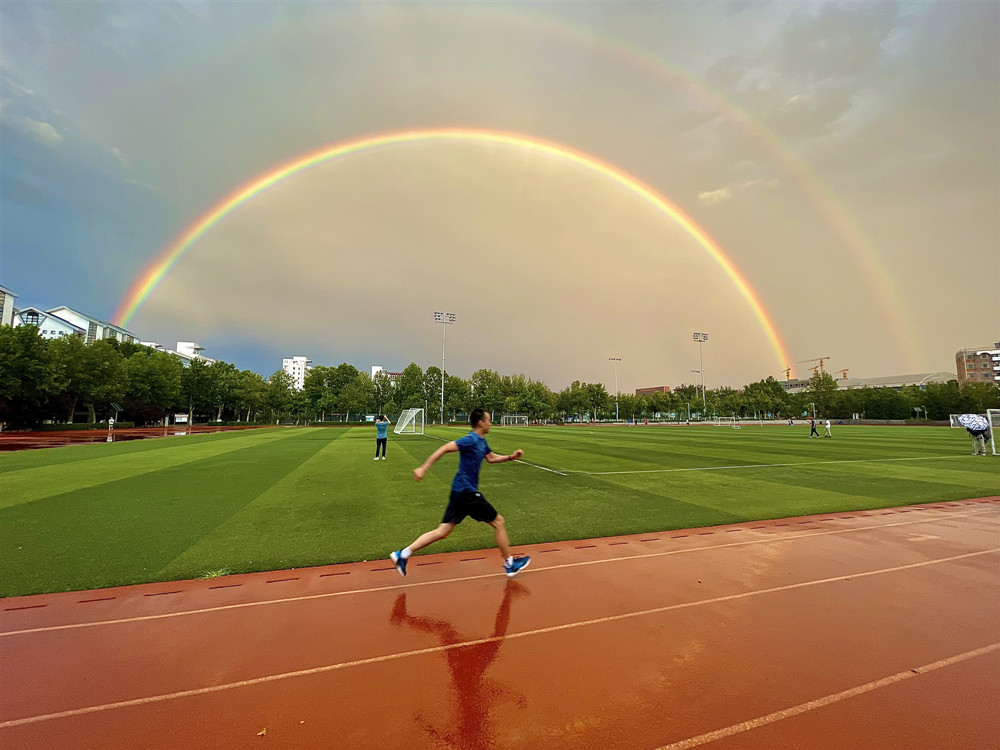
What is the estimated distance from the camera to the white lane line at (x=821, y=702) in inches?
112

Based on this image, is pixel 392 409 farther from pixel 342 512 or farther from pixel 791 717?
pixel 791 717

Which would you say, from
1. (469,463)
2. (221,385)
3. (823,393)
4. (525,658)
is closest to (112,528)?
(469,463)

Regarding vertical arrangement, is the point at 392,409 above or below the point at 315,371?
below

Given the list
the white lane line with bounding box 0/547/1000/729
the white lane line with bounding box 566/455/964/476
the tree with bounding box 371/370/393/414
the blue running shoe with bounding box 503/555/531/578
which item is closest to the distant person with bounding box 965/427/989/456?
the white lane line with bounding box 566/455/964/476

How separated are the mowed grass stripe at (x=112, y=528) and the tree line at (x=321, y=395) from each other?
4144 centimetres

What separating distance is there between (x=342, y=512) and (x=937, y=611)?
947 centimetres

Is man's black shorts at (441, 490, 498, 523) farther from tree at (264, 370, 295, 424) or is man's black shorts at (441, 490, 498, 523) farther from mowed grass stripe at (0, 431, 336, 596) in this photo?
tree at (264, 370, 295, 424)

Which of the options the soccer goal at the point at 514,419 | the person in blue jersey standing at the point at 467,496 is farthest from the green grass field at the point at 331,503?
the soccer goal at the point at 514,419

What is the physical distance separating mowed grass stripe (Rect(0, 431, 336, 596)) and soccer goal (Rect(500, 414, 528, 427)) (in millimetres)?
88376

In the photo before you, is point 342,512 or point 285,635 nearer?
point 285,635

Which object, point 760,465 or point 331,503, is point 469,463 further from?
point 760,465

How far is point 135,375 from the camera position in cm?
5812

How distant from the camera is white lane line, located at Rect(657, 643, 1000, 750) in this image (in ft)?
9.37

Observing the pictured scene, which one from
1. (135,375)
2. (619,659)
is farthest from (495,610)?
(135,375)
